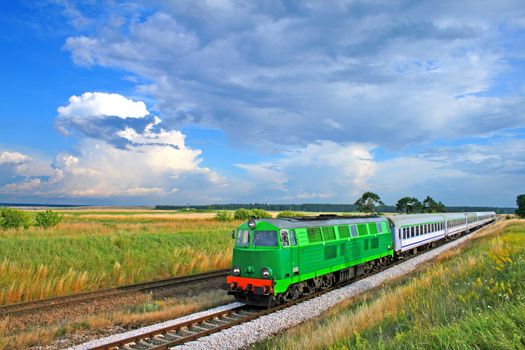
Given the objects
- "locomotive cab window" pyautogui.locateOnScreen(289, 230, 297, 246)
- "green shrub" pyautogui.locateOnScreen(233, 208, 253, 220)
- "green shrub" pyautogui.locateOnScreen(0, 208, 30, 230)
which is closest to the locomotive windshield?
"locomotive cab window" pyautogui.locateOnScreen(289, 230, 297, 246)

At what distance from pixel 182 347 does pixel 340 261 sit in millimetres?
9463

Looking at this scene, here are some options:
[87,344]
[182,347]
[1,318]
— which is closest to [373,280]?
[182,347]

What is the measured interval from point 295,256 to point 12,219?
3192 cm

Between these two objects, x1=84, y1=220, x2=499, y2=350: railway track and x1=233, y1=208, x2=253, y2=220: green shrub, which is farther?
x1=233, y1=208, x2=253, y2=220: green shrub

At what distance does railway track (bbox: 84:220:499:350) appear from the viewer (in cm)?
995

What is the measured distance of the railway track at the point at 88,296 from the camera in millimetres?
14097

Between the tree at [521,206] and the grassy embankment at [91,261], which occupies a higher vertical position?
the tree at [521,206]

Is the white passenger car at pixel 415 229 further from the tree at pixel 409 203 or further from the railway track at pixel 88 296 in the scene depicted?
the tree at pixel 409 203

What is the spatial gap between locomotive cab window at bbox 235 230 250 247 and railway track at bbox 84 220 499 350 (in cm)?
223

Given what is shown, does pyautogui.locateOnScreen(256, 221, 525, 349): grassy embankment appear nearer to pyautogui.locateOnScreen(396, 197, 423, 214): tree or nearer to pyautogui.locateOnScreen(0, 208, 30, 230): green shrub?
pyautogui.locateOnScreen(0, 208, 30, 230): green shrub

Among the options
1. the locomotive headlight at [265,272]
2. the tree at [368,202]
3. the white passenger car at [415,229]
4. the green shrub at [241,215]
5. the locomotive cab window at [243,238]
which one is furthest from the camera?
the tree at [368,202]

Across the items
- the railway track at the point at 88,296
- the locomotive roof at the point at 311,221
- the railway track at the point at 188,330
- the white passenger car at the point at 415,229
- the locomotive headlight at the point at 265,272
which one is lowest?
the railway track at the point at 88,296

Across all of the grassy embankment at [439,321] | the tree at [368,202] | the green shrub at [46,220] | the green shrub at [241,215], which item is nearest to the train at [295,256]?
the grassy embankment at [439,321]

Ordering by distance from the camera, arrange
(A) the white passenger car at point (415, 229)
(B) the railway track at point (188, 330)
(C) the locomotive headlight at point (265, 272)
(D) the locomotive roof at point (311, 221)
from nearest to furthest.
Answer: (B) the railway track at point (188, 330), (C) the locomotive headlight at point (265, 272), (D) the locomotive roof at point (311, 221), (A) the white passenger car at point (415, 229)
